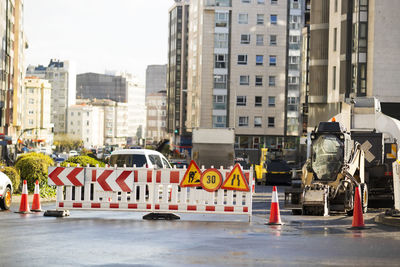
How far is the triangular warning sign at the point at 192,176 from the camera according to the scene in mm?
21719

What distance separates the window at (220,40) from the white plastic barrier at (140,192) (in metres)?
94.3

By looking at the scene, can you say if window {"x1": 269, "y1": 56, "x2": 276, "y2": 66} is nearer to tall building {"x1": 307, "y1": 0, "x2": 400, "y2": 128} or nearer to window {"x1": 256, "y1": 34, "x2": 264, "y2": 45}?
window {"x1": 256, "y1": 34, "x2": 264, "y2": 45}

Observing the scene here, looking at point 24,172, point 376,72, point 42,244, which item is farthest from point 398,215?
point 376,72

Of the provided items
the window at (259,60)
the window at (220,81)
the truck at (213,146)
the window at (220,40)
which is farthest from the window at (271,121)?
the truck at (213,146)

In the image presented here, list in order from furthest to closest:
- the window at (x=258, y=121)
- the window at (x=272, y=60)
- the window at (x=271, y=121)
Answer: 1. the window at (x=271, y=121)
2. the window at (x=272, y=60)
3. the window at (x=258, y=121)

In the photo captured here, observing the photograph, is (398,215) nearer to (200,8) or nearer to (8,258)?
(8,258)

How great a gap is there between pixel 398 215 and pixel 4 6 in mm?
87778

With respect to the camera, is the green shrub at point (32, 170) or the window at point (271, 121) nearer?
the green shrub at point (32, 170)

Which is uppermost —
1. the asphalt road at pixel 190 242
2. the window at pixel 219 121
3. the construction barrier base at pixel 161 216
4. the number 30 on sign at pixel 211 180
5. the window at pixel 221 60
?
the window at pixel 221 60

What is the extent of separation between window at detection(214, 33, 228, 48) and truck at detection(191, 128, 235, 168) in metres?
60.5

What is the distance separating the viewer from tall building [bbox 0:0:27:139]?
102m

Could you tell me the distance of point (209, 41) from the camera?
116875mm

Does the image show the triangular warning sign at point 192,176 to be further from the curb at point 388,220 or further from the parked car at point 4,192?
the parked car at point 4,192

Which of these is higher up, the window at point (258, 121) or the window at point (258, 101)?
the window at point (258, 101)
